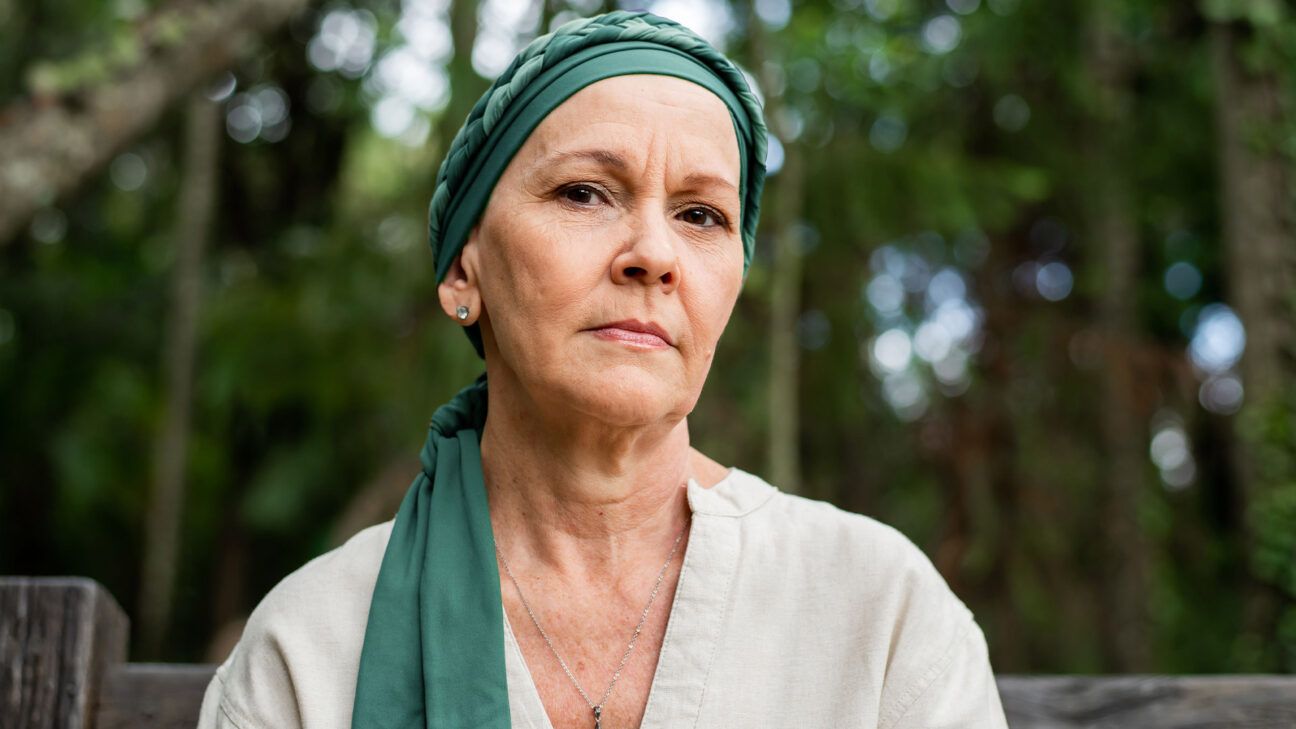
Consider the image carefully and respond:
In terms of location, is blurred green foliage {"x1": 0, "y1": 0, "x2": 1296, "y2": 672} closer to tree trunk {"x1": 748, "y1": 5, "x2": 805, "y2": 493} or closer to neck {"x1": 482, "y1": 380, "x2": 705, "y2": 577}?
tree trunk {"x1": 748, "y1": 5, "x2": 805, "y2": 493}

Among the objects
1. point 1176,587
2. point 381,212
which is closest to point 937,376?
point 1176,587

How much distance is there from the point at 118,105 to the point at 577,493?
3.32 meters

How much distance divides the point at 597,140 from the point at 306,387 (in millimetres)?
5248

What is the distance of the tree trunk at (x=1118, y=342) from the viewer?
25.7 ft

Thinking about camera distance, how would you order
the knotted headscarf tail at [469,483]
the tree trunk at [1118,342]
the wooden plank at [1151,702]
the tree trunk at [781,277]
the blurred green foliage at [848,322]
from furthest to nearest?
the tree trunk at [1118,342], the blurred green foliage at [848,322], the tree trunk at [781,277], the wooden plank at [1151,702], the knotted headscarf tail at [469,483]

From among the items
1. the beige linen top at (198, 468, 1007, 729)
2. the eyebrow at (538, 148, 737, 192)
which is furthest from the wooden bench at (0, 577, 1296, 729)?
the eyebrow at (538, 148, 737, 192)

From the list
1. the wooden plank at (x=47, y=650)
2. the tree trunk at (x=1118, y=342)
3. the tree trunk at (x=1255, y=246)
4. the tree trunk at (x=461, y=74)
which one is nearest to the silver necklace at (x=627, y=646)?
the wooden plank at (x=47, y=650)

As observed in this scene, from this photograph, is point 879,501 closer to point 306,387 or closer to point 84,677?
point 306,387

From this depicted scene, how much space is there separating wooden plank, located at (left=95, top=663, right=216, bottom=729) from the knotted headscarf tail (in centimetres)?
43

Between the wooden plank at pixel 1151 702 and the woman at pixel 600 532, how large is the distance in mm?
237

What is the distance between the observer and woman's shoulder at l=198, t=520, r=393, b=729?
1.76 m

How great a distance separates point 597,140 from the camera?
183 cm

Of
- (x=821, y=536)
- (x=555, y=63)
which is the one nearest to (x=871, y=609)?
(x=821, y=536)

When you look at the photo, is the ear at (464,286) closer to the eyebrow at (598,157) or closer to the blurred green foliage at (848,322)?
the eyebrow at (598,157)
